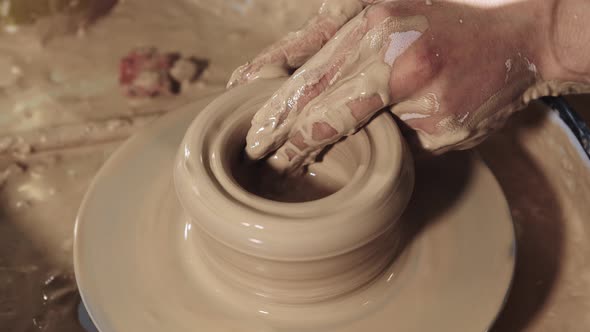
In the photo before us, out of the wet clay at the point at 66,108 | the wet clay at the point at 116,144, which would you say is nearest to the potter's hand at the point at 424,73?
the wet clay at the point at 116,144

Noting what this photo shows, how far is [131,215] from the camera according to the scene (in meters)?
1.36

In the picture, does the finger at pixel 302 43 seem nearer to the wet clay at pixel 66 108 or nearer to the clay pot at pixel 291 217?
the clay pot at pixel 291 217

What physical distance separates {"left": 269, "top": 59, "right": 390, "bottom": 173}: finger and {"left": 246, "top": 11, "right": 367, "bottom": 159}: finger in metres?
0.02

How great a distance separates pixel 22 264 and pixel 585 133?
148 cm

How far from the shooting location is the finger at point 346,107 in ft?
3.83

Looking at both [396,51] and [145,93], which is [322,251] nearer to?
[396,51]

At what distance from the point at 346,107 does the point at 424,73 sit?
165 mm

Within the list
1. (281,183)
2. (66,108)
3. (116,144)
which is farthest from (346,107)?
(66,108)

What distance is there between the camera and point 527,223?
1.69m

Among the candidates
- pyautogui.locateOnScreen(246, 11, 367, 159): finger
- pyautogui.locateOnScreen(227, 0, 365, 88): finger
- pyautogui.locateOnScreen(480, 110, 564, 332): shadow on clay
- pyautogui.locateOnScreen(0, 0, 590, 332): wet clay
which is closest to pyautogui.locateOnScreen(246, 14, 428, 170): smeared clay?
pyautogui.locateOnScreen(246, 11, 367, 159): finger

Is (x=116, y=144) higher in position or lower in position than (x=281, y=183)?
lower

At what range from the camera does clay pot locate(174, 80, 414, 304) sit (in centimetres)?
106

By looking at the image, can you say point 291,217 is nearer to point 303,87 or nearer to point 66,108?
point 303,87

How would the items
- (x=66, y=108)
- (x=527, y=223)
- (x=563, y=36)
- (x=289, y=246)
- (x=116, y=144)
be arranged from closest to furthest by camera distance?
(x=289, y=246) < (x=563, y=36) < (x=527, y=223) < (x=116, y=144) < (x=66, y=108)
